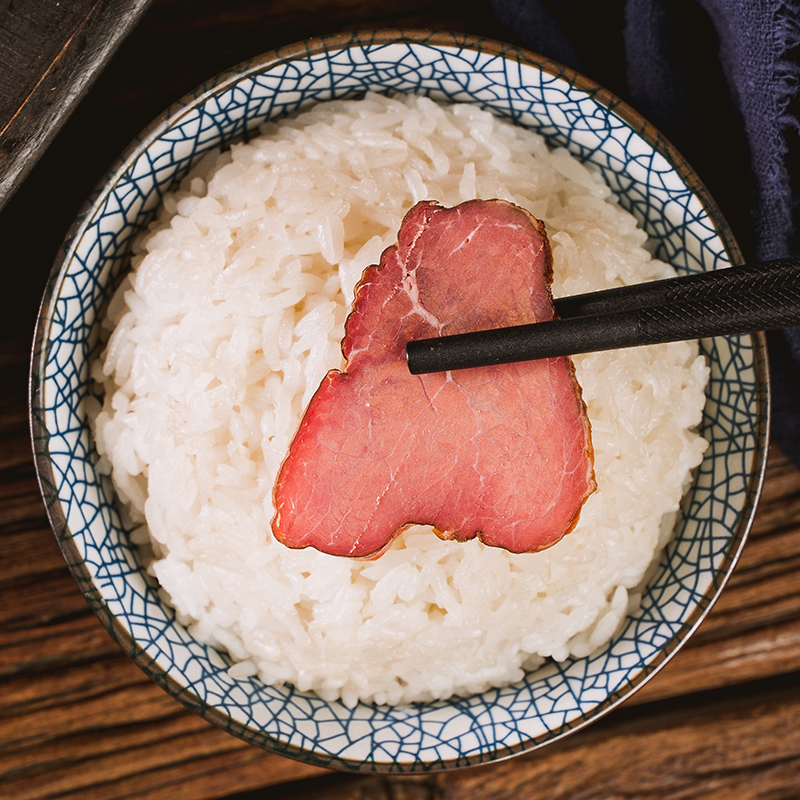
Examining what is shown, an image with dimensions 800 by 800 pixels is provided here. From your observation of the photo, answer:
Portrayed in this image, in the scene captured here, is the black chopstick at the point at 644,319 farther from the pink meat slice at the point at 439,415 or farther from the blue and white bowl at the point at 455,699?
the blue and white bowl at the point at 455,699

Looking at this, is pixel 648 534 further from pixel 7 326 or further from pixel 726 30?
pixel 7 326

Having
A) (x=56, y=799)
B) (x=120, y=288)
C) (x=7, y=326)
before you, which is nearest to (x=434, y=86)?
(x=120, y=288)

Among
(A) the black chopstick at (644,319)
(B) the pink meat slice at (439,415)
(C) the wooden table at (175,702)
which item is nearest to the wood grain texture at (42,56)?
(C) the wooden table at (175,702)

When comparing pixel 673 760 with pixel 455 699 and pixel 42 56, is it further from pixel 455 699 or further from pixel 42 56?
pixel 42 56

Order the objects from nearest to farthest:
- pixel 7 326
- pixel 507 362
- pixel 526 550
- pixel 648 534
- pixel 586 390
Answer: pixel 507 362
pixel 526 550
pixel 586 390
pixel 648 534
pixel 7 326

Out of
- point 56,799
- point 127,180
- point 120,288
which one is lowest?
point 56,799

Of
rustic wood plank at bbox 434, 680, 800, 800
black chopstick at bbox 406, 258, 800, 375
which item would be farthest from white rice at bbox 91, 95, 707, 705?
rustic wood plank at bbox 434, 680, 800, 800

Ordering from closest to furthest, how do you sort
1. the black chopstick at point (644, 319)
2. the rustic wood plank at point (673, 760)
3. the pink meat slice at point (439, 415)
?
the black chopstick at point (644, 319)
the pink meat slice at point (439, 415)
the rustic wood plank at point (673, 760)
